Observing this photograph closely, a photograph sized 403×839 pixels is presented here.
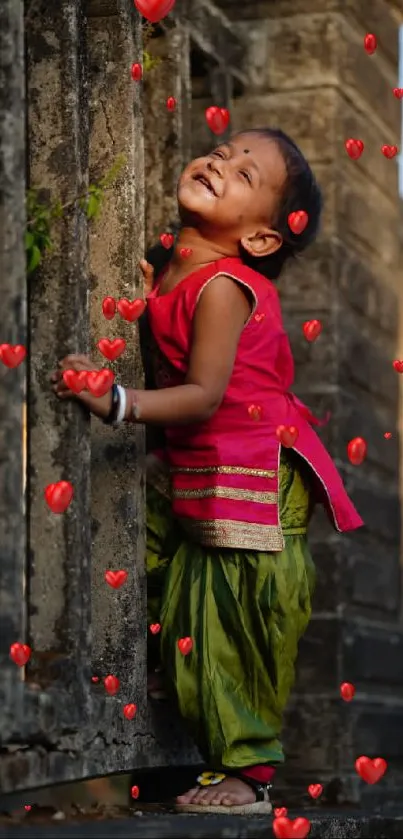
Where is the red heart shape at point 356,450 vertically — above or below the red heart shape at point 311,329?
below

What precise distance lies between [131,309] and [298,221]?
1.62ft

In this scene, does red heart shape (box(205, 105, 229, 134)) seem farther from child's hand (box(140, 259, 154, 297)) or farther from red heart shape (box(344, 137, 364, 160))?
child's hand (box(140, 259, 154, 297))

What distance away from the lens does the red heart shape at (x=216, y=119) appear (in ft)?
19.6

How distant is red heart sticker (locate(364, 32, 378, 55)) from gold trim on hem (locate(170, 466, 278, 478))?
7.01 feet

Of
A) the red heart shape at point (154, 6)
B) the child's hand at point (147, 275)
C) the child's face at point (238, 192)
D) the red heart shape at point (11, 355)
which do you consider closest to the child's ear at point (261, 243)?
the child's face at point (238, 192)

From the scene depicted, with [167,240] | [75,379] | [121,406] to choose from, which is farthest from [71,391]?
[167,240]

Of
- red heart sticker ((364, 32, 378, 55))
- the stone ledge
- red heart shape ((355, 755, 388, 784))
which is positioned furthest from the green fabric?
red heart sticker ((364, 32, 378, 55))

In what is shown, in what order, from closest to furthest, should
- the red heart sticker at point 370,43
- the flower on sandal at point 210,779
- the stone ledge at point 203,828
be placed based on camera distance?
the stone ledge at point 203,828
the flower on sandal at point 210,779
the red heart sticker at point 370,43

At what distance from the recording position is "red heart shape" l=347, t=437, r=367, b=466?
627 centimetres

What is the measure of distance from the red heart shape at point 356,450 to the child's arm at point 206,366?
63.7 inches

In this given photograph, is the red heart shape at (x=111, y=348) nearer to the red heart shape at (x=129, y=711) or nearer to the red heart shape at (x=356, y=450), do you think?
the red heart shape at (x=129, y=711)

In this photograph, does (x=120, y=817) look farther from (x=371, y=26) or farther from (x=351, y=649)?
(x=371, y=26)

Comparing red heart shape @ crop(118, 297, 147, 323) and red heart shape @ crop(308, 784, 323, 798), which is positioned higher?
red heart shape @ crop(118, 297, 147, 323)

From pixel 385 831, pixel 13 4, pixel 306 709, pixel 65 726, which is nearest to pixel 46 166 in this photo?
pixel 13 4
